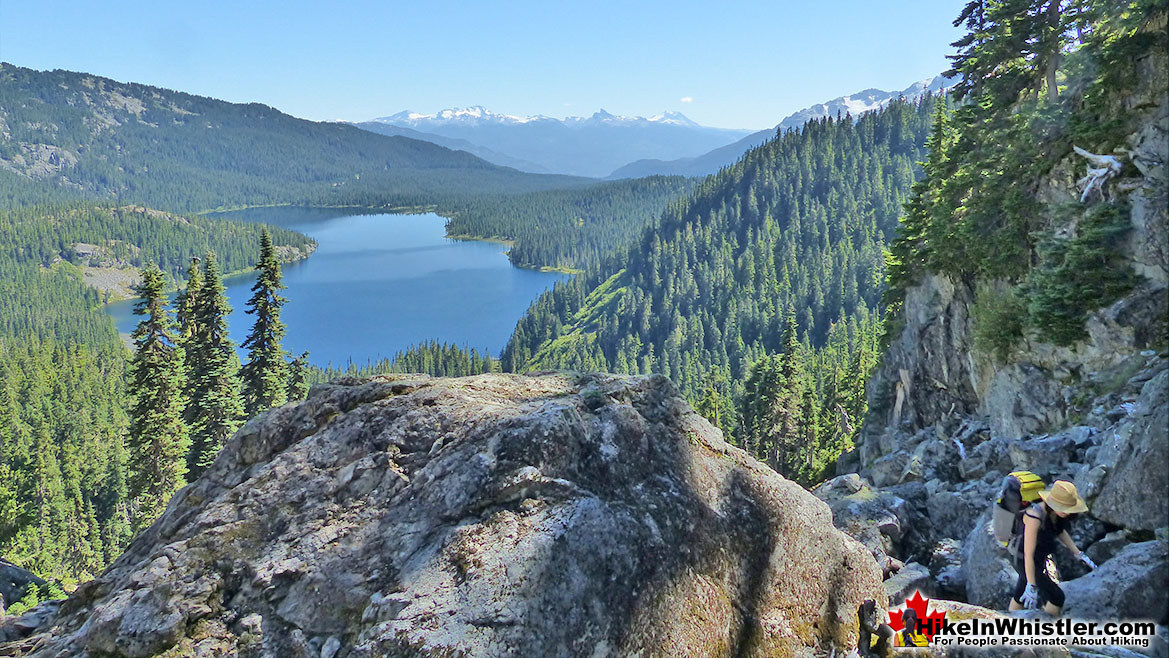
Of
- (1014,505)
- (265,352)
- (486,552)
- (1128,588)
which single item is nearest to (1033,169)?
(1014,505)

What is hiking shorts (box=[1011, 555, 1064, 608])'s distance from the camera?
8570mm

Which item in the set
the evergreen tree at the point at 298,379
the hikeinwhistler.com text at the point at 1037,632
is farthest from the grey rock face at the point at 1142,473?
the evergreen tree at the point at 298,379

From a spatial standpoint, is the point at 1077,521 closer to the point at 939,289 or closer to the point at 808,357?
the point at 939,289

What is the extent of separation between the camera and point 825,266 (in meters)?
174

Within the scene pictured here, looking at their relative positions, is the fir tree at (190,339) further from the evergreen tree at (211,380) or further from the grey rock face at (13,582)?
the grey rock face at (13,582)

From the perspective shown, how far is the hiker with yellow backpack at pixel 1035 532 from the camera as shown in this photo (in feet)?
28.4

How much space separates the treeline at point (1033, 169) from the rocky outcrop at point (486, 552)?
1494cm

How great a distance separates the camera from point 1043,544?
8.91m

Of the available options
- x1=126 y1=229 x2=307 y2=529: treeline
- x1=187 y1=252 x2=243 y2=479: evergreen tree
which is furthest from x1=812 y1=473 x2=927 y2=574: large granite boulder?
x1=126 y1=229 x2=307 y2=529: treeline

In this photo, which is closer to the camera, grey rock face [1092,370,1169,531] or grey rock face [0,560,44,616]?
grey rock face [1092,370,1169,531]

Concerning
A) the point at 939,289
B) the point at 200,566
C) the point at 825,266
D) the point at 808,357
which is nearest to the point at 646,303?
the point at 825,266

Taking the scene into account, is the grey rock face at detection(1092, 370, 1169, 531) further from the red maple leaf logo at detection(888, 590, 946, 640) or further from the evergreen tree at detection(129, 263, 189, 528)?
the evergreen tree at detection(129, 263, 189, 528)

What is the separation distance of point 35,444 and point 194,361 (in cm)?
7323

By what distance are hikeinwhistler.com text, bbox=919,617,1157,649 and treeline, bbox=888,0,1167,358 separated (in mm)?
13254
